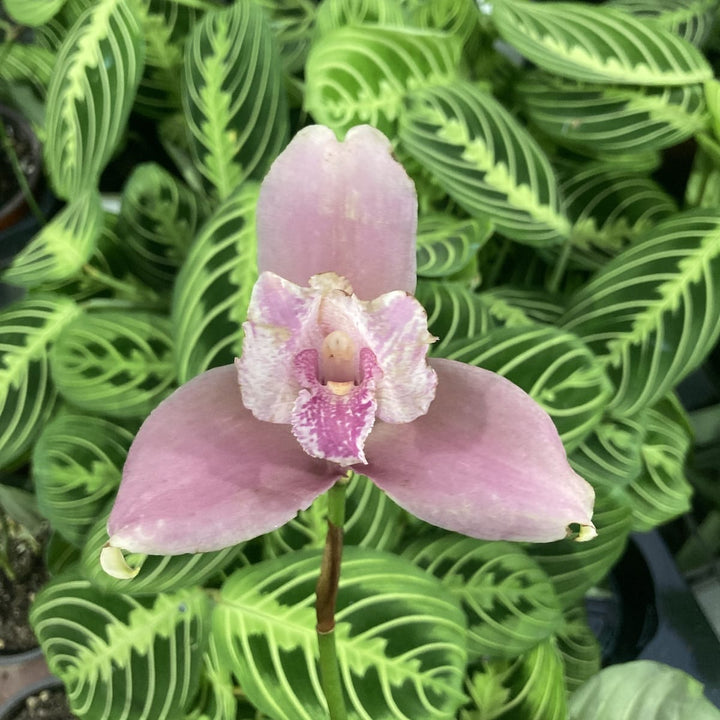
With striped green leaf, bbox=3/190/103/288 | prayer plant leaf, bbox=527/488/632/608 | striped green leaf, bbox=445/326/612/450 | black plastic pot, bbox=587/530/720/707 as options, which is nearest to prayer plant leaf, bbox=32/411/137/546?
striped green leaf, bbox=3/190/103/288

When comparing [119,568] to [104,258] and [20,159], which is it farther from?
[20,159]

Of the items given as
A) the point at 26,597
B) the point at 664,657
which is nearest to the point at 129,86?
the point at 26,597

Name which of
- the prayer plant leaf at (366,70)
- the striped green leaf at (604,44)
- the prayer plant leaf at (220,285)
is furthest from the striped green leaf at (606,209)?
the prayer plant leaf at (220,285)

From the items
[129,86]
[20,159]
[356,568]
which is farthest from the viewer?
[20,159]

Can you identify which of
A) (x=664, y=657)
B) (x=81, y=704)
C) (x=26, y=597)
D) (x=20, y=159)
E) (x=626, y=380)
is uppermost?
(x=626, y=380)

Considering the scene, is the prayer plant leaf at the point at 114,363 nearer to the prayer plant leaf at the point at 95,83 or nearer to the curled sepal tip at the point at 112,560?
the prayer plant leaf at the point at 95,83

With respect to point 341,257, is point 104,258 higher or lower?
lower

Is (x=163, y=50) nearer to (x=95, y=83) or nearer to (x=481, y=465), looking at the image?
(x=95, y=83)

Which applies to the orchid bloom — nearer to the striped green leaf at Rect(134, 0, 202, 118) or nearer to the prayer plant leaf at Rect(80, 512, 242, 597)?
the prayer plant leaf at Rect(80, 512, 242, 597)

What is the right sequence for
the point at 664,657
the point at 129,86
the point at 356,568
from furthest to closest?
the point at 664,657
the point at 129,86
the point at 356,568
